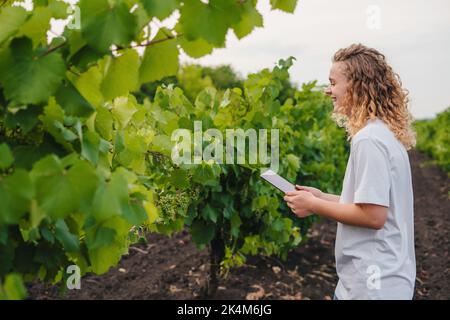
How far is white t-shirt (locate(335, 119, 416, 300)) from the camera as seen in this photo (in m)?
2.10

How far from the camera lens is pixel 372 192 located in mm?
2076

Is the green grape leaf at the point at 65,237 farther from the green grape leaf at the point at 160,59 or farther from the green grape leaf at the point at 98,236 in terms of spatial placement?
the green grape leaf at the point at 160,59

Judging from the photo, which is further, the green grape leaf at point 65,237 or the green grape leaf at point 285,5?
the green grape leaf at point 65,237

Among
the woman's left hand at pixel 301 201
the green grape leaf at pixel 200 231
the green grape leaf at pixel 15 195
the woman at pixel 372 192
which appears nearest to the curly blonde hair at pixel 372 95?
the woman at pixel 372 192

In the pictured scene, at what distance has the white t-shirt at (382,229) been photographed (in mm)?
2098

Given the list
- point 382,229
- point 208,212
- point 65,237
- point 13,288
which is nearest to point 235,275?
point 208,212

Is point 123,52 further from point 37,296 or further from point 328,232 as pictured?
point 328,232

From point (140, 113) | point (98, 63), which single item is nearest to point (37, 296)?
Answer: point (140, 113)

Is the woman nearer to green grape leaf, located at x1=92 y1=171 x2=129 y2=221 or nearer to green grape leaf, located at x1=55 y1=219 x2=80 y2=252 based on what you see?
green grape leaf, located at x1=55 y1=219 x2=80 y2=252

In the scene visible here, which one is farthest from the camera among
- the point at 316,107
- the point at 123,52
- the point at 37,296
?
the point at 316,107

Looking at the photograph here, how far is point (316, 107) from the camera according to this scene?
6.90 meters

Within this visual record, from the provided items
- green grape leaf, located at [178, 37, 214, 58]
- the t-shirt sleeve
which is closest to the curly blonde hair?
the t-shirt sleeve

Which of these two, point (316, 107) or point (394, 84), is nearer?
point (394, 84)

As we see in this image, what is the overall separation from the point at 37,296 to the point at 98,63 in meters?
4.15
